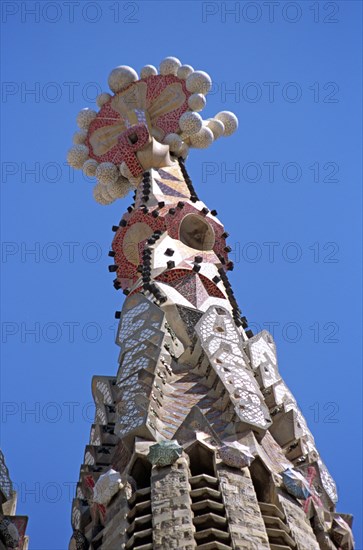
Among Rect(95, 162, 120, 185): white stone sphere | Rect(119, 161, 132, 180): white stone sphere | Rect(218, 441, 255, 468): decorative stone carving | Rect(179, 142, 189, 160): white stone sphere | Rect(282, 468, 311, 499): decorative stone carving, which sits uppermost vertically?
Rect(179, 142, 189, 160): white stone sphere

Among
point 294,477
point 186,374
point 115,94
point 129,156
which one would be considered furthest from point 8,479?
point 115,94

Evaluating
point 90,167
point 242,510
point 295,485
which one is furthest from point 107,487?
point 90,167

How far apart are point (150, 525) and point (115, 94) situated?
59.3 ft

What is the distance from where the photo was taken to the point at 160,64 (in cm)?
3466

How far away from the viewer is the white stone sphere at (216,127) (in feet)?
114

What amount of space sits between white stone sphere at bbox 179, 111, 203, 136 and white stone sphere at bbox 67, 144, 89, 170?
2.78 meters

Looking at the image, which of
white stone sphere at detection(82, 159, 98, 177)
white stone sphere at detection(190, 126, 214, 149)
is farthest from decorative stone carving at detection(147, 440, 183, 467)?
white stone sphere at detection(82, 159, 98, 177)

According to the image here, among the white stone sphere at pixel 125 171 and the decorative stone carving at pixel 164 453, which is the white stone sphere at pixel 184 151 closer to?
the white stone sphere at pixel 125 171

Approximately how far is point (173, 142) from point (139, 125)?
118 centimetres

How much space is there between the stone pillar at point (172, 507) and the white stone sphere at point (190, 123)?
48.7 feet

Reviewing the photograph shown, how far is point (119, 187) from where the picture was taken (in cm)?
3369

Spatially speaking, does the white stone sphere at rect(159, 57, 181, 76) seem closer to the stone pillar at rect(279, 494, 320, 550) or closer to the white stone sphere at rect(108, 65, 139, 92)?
the white stone sphere at rect(108, 65, 139, 92)

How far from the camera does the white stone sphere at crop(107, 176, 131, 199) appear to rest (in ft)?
110

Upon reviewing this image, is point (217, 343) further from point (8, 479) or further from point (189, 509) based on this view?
point (189, 509)
